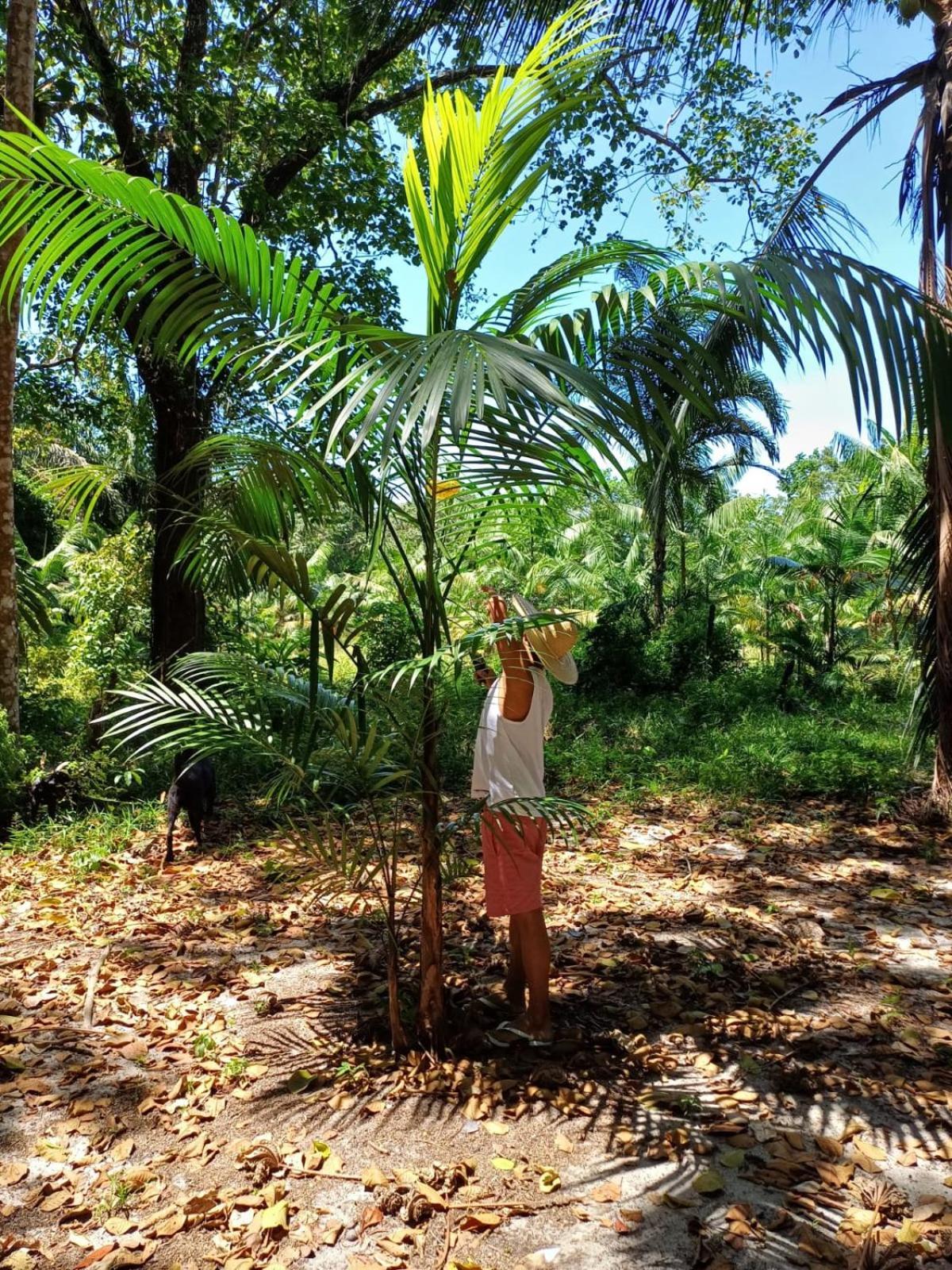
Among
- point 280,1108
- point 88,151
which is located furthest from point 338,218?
point 280,1108

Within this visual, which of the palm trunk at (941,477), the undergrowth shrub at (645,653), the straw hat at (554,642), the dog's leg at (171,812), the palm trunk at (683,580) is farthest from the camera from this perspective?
the palm trunk at (683,580)

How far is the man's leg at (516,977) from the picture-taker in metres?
3.51

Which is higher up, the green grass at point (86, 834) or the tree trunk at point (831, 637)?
the tree trunk at point (831, 637)

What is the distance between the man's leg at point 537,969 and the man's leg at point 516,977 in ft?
0.69

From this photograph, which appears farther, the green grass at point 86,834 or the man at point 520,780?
the green grass at point 86,834

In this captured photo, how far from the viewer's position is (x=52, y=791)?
675 centimetres

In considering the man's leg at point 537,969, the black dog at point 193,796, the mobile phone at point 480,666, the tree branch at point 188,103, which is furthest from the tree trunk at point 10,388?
the man's leg at point 537,969

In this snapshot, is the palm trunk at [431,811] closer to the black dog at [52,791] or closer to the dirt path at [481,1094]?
the dirt path at [481,1094]

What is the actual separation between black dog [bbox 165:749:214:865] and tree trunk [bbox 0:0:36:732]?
1.63 meters

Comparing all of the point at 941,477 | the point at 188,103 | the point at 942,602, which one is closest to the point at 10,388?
the point at 188,103

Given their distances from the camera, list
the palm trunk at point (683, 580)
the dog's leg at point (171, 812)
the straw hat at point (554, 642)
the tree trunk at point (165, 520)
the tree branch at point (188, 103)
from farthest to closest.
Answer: the palm trunk at point (683, 580) → the tree trunk at point (165, 520) → the tree branch at point (188, 103) → the dog's leg at point (171, 812) → the straw hat at point (554, 642)

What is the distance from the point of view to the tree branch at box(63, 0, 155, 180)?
666cm

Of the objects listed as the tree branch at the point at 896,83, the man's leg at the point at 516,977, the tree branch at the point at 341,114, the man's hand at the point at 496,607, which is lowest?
the man's leg at the point at 516,977

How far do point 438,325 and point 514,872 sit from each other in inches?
74.2
